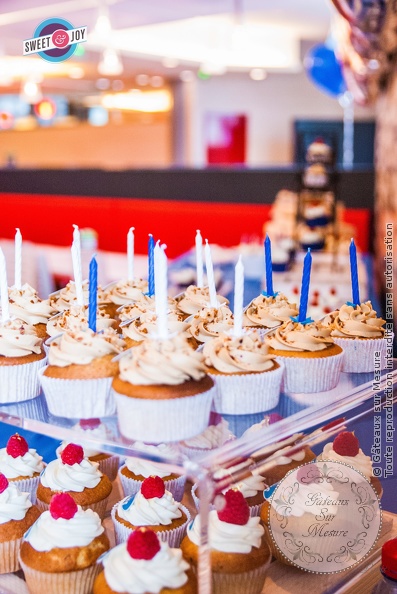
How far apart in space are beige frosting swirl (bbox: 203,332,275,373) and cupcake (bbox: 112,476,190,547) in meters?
0.41

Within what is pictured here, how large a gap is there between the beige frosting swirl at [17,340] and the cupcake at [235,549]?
0.57 meters

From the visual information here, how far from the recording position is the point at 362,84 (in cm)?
616

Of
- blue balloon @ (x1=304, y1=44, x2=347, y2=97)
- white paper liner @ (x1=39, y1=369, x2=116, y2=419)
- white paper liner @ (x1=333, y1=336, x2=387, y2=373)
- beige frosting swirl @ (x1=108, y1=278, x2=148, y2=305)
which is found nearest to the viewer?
white paper liner @ (x1=39, y1=369, x2=116, y2=419)

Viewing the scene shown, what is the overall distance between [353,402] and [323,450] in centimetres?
16

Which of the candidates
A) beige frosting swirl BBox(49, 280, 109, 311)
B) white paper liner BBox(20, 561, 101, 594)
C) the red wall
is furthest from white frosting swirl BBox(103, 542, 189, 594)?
the red wall

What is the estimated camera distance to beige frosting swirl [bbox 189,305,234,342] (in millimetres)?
1768

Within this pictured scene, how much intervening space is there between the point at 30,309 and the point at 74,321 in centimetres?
30

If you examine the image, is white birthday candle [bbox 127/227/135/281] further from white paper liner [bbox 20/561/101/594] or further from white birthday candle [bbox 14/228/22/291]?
white paper liner [bbox 20/561/101/594]

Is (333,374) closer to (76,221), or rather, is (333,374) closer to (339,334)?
(339,334)

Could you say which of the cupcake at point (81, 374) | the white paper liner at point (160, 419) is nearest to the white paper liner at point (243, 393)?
the white paper liner at point (160, 419)

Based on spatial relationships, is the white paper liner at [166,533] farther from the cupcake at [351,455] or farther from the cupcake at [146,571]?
the cupcake at [351,455]

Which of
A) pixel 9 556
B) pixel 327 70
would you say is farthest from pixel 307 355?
pixel 327 70

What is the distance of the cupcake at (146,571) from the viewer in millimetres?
1469

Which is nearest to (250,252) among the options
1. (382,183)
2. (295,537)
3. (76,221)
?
(382,183)
